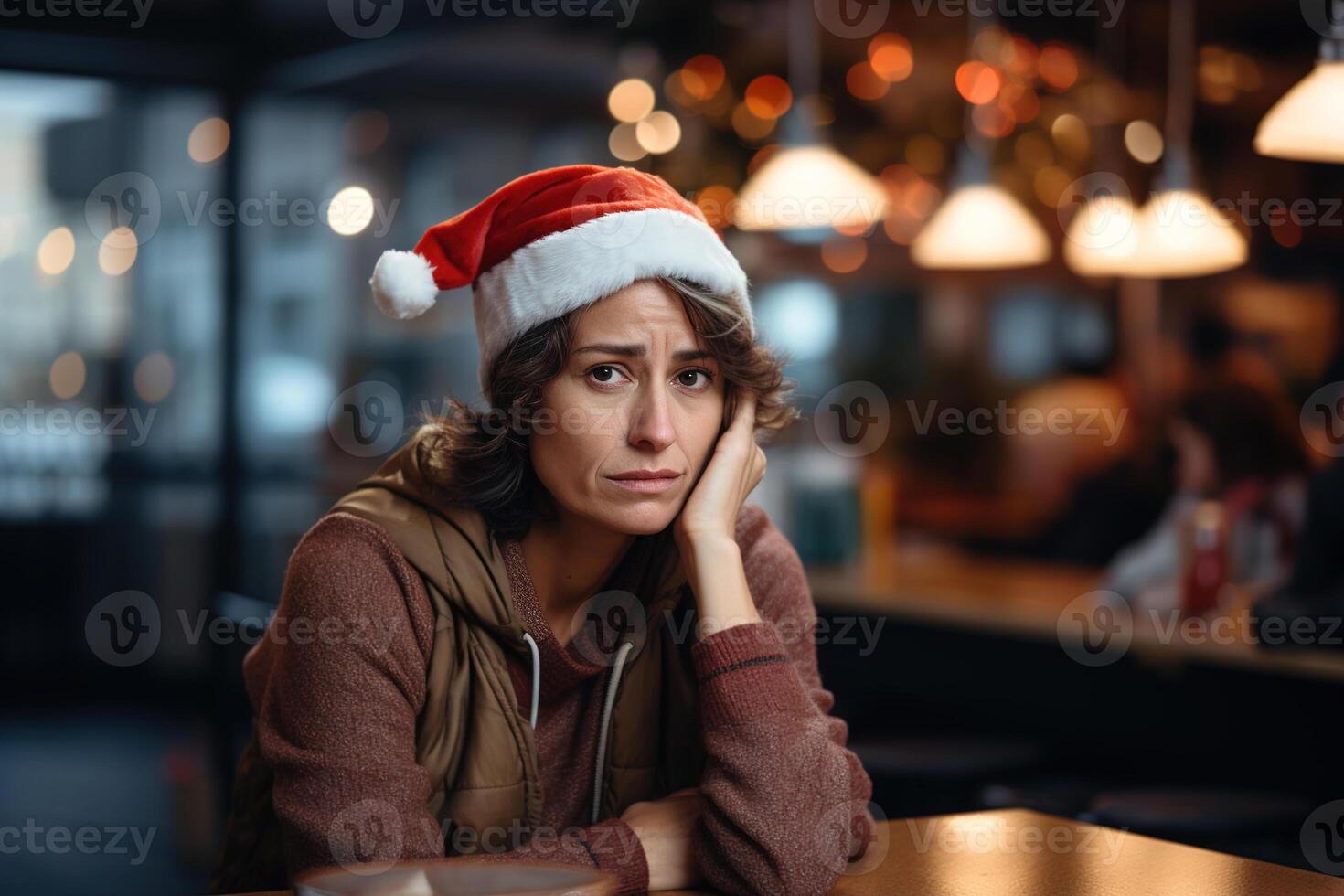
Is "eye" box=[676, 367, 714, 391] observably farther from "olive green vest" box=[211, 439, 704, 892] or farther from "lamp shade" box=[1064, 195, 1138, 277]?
"lamp shade" box=[1064, 195, 1138, 277]

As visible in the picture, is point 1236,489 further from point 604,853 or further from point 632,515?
point 604,853

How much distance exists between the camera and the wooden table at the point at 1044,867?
1233mm

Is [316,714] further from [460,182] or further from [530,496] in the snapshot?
[460,182]

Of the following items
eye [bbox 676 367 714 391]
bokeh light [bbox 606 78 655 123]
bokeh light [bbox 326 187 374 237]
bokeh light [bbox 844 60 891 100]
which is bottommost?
eye [bbox 676 367 714 391]

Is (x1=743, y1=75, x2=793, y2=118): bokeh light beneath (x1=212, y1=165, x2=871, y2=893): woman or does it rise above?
above

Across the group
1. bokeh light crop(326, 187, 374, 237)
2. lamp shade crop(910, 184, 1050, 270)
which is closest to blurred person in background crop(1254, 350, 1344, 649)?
lamp shade crop(910, 184, 1050, 270)

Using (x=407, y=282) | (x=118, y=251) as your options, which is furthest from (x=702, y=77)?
(x=407, y=282)

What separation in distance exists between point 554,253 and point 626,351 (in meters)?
0.13

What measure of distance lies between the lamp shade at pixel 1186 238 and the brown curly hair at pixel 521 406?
7.62 ft

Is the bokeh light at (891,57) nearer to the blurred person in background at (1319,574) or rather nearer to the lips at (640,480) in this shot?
the blurred person in background at (1319,574)

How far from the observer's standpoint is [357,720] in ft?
4.38

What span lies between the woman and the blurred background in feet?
3.38

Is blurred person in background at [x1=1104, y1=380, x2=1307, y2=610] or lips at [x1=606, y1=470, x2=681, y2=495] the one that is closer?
lips at [x1=606, y1=470, x2=681, y2=495]

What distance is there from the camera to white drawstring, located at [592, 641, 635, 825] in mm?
1542
